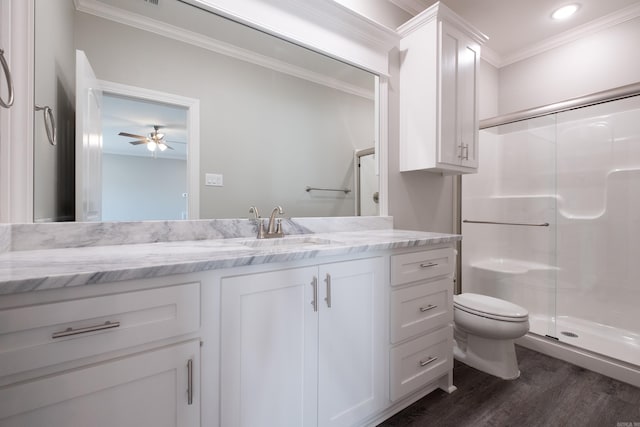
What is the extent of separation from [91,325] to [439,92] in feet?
6.77

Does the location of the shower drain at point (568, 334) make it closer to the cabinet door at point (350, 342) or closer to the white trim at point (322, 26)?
the cabinet door at point (350, 342)

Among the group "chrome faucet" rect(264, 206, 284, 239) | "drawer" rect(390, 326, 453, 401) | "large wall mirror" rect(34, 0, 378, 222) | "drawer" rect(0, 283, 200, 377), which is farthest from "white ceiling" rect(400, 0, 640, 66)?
"drawer" rect(0, 283, 200, 377)

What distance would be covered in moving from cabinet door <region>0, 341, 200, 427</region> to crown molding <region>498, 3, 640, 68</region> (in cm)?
376

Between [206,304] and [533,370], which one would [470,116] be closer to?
[533,370]

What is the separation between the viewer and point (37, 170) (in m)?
1.03

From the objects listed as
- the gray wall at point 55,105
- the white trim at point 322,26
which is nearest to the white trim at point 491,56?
the white trim at point 322,26

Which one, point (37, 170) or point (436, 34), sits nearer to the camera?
point (37, 170)

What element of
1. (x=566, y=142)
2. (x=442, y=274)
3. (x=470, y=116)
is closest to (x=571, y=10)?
(x=566, y=142)

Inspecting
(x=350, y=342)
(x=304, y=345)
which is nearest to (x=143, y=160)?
(x=304, y=345)

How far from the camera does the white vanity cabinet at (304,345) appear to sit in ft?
2.89

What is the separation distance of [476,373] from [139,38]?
260 centimetres

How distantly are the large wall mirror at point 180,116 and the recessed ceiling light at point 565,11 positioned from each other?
1.90 metres

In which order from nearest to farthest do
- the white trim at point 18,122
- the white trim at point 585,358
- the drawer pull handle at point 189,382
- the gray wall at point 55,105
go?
the drawer pull handle at point 189,382 < the white trim at point 18,122 < the gray wall at point 55,105 < the white trim at point 585,358

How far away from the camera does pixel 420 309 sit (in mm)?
1395
